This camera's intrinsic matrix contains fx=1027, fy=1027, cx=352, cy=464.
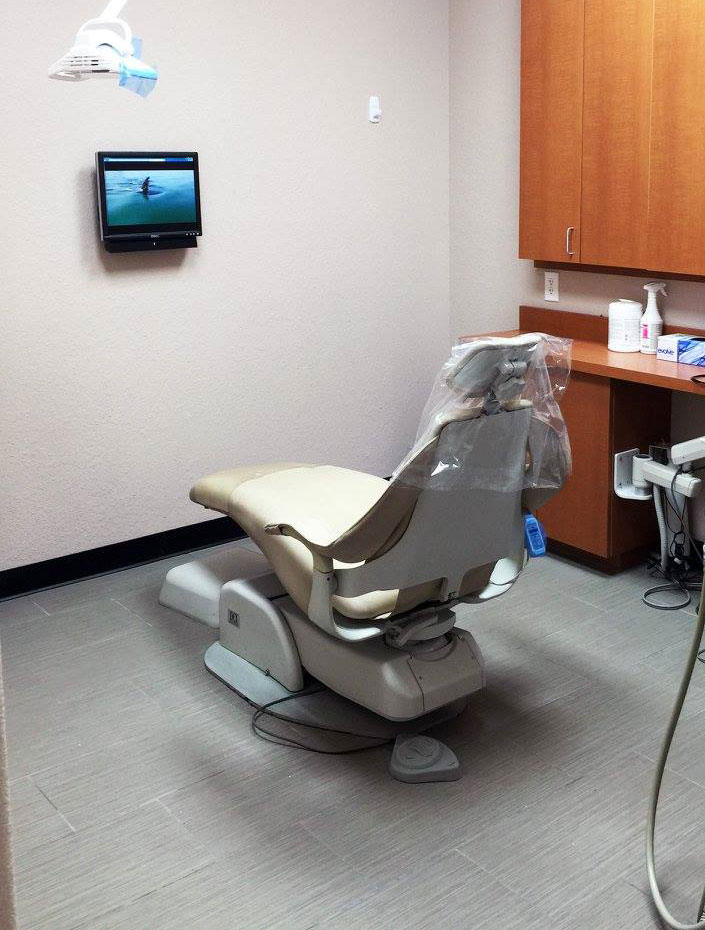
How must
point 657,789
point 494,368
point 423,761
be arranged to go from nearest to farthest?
point 657,789, point 494,368, point 423,761

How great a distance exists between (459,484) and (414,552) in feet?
0.63

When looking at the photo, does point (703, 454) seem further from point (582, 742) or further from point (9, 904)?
point (9, 904)

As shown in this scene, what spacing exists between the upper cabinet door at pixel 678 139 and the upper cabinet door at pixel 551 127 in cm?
35

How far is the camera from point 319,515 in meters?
2.77

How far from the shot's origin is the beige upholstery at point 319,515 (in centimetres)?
231

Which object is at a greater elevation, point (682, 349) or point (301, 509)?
point (682, 349)

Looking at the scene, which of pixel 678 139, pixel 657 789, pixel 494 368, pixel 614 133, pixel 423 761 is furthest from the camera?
pixel 614 133

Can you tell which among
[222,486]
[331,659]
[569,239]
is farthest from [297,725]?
[569,239]

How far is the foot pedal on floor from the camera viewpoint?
2451mm

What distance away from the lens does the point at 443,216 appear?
14.7 feet

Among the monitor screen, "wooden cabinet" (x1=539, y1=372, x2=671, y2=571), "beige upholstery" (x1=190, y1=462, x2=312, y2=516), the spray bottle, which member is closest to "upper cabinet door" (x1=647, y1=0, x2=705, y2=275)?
the spray bottle

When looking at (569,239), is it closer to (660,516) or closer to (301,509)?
(660,516)

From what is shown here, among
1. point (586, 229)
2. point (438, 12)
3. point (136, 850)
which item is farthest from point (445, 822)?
point (438, 12)

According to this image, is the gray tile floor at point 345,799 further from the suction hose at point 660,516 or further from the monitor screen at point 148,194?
the monitor screen at point 148,194
